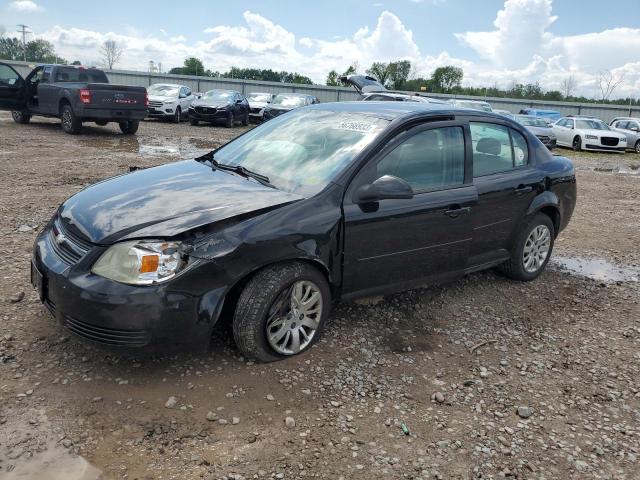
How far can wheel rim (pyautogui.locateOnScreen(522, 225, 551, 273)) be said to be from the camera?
16.7 ft

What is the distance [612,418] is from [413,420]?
120cm

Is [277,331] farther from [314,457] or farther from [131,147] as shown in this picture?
[131,147]

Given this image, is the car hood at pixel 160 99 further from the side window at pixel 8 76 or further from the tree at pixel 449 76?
the tree at pixel 449 76

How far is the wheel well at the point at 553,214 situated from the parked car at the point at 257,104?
19530 millimetres

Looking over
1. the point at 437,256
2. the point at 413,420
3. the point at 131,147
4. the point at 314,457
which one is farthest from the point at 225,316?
the point at 131,147

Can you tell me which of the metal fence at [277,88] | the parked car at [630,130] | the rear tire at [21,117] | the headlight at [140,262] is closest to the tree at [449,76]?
the metal fence at [277,88]

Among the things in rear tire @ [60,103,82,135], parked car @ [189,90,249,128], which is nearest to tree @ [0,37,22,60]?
parked car @ [189,90,249,128]

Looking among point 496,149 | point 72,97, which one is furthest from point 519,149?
point 72,97

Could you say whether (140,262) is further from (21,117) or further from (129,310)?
(21,117)

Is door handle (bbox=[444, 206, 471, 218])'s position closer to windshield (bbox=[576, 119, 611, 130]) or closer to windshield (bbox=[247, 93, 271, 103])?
windshield (bbox=[576, 119, 611, 130])

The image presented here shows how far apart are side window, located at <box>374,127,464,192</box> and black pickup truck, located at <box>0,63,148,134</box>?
39.3 feet

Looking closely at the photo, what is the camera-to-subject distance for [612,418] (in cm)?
318

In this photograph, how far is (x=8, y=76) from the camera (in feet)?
51.7

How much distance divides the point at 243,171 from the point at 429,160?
138 centimetres
